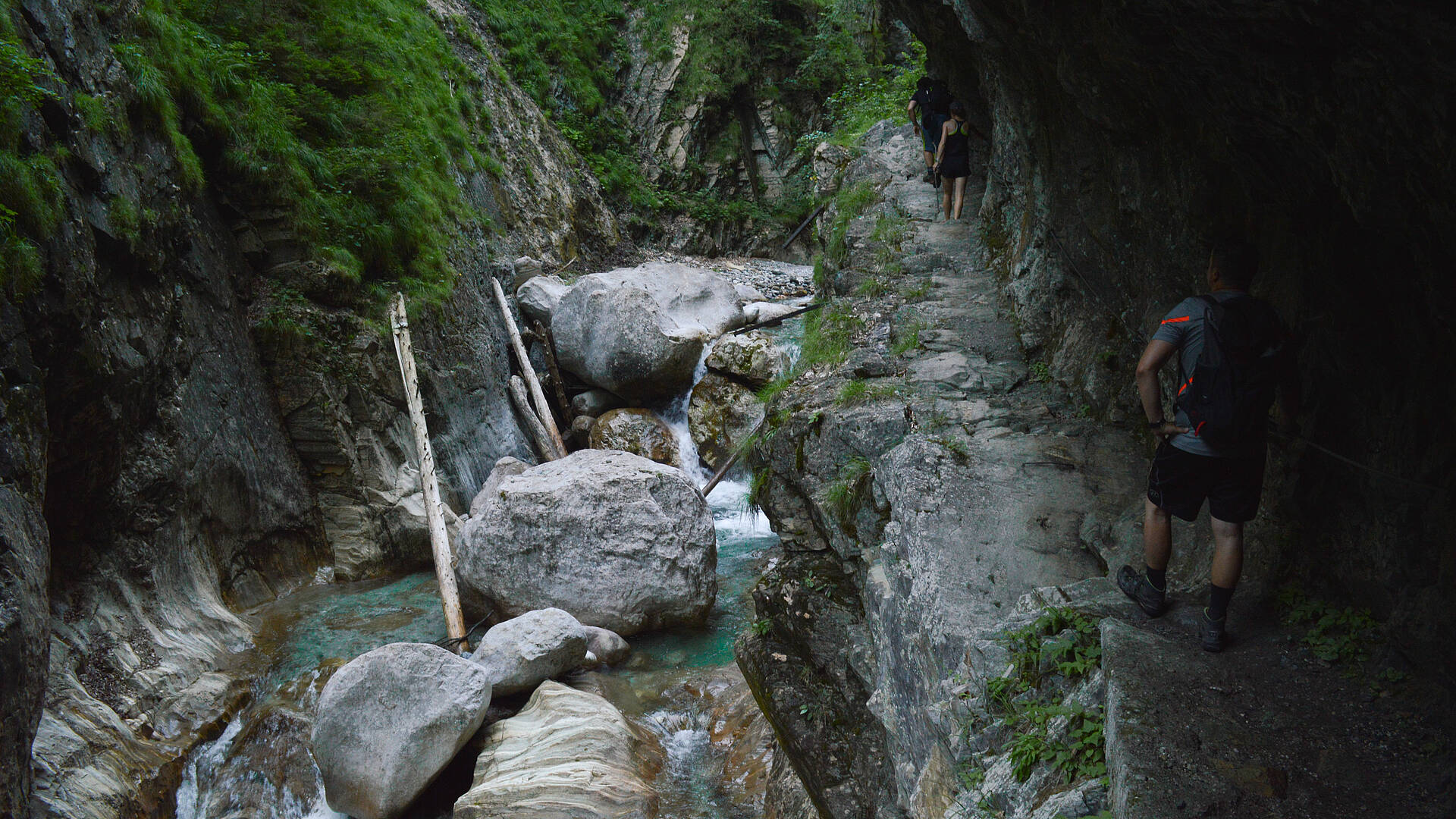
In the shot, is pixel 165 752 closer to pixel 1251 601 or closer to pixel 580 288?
pixel 1251 601

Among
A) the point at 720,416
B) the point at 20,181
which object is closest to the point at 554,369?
the point at 720,416

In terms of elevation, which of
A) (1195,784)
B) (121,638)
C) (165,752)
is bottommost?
(165,752)

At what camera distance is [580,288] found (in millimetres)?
13969

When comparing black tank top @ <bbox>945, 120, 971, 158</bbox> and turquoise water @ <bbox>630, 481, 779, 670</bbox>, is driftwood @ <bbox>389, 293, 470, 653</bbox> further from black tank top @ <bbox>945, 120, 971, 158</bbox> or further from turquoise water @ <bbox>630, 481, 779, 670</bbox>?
black tank top @ <bbox>945, 120, 971, 158</bbox>

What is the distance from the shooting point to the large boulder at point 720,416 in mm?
12977

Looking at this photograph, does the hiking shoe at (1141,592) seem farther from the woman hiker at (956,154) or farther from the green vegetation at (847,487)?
the woman hiker at (956,154)

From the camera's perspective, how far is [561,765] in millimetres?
6078

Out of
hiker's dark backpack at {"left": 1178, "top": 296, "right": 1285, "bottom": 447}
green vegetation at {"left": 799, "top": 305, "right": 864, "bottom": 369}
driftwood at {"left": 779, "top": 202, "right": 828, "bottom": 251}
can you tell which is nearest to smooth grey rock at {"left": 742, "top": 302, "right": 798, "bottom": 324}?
driftwood at {"left": 779, "top": 202, "right": 828, "bottom": 251}

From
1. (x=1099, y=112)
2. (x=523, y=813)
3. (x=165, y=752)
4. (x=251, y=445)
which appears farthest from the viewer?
(x=251, y=445)

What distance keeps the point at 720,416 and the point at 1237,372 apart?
10288 mm

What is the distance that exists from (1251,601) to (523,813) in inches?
189

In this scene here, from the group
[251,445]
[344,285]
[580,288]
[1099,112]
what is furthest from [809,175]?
[1099,112]

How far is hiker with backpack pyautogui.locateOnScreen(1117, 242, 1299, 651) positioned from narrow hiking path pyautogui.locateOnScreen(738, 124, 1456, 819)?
420 millimetres

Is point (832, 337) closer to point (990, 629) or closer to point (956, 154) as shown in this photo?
point (956, 154)
